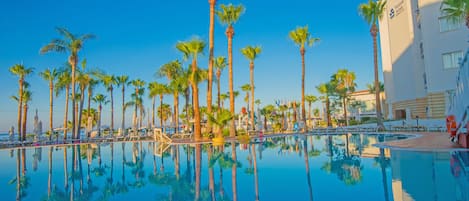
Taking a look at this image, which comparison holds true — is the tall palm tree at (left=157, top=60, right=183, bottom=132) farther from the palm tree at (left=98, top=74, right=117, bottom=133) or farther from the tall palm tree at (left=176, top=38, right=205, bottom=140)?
the tall palm tree at (left=176, top=38, right=205, bottom=140)

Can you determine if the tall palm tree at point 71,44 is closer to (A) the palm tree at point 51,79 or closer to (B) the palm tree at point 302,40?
(A) the palm tree at point 51,79

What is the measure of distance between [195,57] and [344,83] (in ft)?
91.0

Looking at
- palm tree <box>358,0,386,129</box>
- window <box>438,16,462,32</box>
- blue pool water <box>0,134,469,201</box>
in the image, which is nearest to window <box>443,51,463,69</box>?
window <box>438,16,462,32</box>

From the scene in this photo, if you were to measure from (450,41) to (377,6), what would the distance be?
5.49m

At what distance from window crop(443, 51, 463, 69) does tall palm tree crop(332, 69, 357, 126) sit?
14963 mm

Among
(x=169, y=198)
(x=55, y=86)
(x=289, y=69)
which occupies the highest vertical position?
(x=289, y=69)

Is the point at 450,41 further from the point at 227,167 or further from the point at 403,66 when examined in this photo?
the point at 227,167

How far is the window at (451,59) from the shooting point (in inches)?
837

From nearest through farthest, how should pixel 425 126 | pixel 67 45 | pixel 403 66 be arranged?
pixel 425 126 → pixel 67 45 → pixel 403 66

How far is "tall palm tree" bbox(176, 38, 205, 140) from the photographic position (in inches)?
821

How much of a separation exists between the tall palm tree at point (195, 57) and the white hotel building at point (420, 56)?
1589 centimetres

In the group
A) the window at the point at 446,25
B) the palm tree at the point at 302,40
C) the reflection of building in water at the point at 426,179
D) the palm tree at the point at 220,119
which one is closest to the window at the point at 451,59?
the window at the point at 446,25

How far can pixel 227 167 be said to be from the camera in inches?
398

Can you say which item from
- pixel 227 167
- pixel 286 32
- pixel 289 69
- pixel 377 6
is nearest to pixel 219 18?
pixel 286 32
